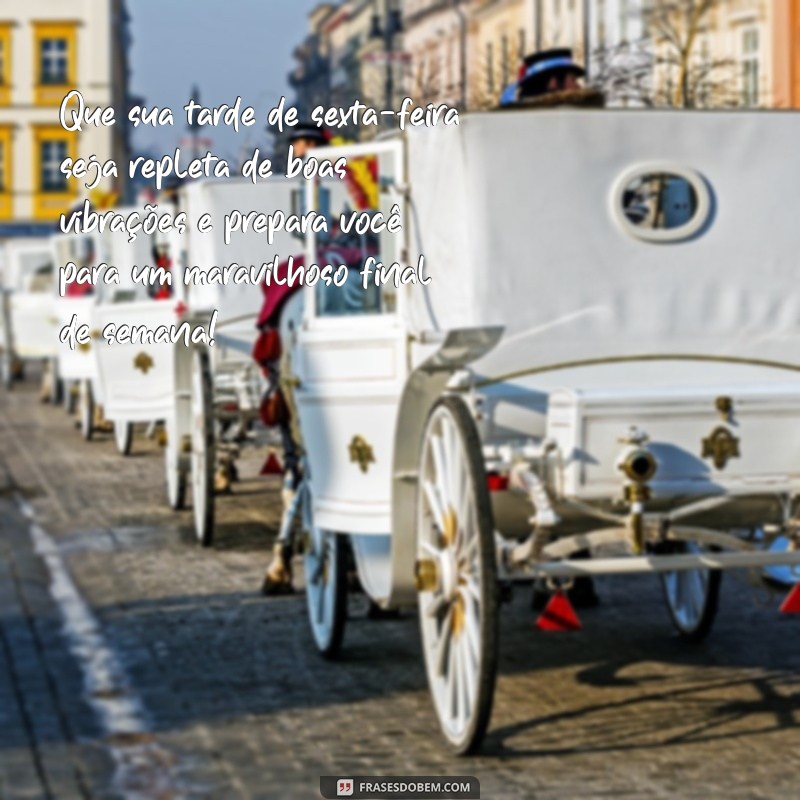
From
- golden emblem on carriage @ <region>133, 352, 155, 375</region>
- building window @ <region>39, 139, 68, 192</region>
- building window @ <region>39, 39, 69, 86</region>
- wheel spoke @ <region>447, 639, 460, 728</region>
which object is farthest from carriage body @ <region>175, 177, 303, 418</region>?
building window @ <region>39, 39, 69, 86</region>

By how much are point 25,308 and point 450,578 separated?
2528cm

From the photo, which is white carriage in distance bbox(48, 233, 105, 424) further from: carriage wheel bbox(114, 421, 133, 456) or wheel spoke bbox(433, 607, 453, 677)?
wheel spoke bbox(433, 607, 453, 677)

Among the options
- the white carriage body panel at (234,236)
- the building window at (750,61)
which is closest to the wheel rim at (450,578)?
the white carriage body panel at (234,236)

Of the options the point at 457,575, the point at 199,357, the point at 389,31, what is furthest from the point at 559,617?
the point at 389,31

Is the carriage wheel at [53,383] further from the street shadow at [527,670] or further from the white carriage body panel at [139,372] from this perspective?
the street shadow at [527,670]

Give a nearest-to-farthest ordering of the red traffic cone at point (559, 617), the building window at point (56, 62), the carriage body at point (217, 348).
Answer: the red traffic cone at point (559, 617)
the carriage body at point (217, 348)
the building window at point (56, 62)

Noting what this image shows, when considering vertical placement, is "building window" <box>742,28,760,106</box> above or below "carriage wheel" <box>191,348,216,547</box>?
above

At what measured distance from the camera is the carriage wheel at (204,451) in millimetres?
13977

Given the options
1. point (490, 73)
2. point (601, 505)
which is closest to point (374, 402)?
point (601, 505)

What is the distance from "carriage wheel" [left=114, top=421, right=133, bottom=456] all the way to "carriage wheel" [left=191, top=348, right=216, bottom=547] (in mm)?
7063

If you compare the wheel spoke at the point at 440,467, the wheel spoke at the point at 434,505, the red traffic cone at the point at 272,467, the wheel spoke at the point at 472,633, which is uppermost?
the wheel spoke at the point at 440,467

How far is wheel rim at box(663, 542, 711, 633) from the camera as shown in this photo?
10.1 metres

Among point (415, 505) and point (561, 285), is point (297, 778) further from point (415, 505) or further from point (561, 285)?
point (561, 285)

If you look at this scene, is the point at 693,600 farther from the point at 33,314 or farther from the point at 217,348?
A: the point at 33,314
